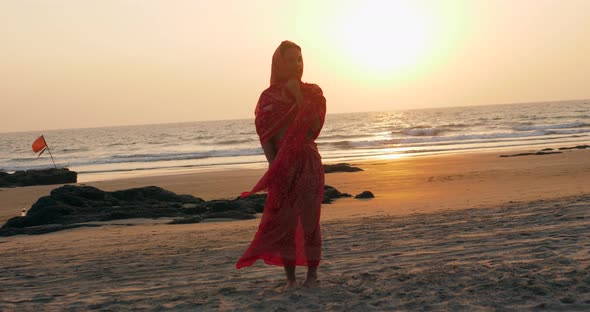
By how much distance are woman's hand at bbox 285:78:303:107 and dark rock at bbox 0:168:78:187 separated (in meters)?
18.7

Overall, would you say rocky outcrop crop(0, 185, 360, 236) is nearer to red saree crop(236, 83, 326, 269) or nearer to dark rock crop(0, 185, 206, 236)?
dark rock crop(0, 185, 206, 236)

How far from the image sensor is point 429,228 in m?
7.05

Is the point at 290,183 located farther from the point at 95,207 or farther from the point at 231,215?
the point at 95,207

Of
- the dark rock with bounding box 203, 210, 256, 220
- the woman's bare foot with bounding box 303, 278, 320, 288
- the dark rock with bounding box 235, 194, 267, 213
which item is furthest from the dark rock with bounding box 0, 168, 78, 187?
the woman's bare foot with bounding box 303, 278, 320, 288

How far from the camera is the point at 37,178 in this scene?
2186 centimetres

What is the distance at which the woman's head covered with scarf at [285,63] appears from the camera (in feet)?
15.6

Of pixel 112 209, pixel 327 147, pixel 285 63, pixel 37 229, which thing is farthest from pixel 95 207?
pixel 327 147

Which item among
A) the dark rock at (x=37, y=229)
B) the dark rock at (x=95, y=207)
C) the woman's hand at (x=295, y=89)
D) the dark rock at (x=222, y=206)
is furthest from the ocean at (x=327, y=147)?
the woman's hand at (x=295, y=89)

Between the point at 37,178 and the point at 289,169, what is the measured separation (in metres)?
19.0

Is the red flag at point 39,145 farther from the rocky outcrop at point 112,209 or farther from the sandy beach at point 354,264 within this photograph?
the sandy beach at point 354,264

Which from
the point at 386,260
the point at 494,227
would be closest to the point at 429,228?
the point at 494,227

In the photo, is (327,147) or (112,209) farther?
(327,147)

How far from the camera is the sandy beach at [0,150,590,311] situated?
426 cm

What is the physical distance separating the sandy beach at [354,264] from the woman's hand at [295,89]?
4.28 feet
